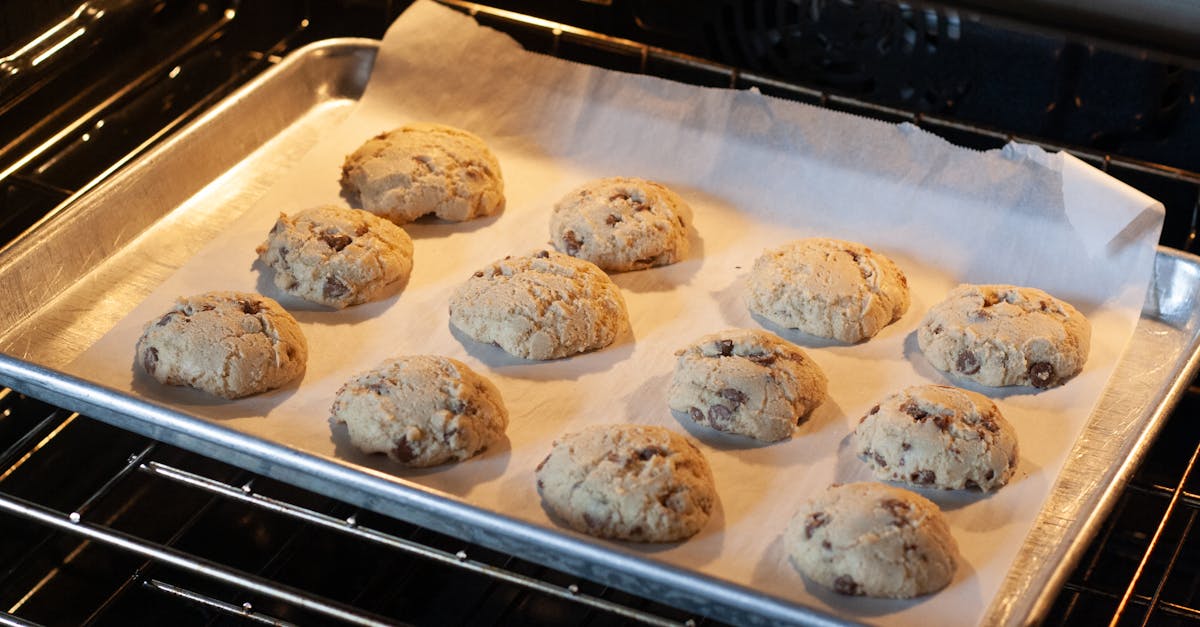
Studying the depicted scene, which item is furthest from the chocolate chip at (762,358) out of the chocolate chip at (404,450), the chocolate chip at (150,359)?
the chocolate chip at (150,359)

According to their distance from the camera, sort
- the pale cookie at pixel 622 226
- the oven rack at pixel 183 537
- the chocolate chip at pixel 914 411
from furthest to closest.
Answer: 1. the pale cookie at pixel 622 226
2. the chocolate chip at pixel 914 411
3. the oven rack at pixel 183 537

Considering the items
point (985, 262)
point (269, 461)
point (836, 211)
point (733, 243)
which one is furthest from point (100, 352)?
point (985, 262)

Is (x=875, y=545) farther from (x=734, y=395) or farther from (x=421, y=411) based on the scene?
(x=421, y=411)

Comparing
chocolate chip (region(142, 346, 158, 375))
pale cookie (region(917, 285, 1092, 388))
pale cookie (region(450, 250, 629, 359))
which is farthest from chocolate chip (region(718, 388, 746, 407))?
chocolate chip (region(142, 346, 158, 375))

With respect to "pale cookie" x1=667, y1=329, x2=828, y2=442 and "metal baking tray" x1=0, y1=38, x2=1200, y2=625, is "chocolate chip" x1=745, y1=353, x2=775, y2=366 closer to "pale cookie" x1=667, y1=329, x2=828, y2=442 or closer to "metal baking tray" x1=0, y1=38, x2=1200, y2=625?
"pale cookie" x1=667, y1=329, x2=828, y2=442

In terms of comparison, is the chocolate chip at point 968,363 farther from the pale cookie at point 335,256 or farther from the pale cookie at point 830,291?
the pale cookie at point 335,256

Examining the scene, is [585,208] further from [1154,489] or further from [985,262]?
[1154,489]
